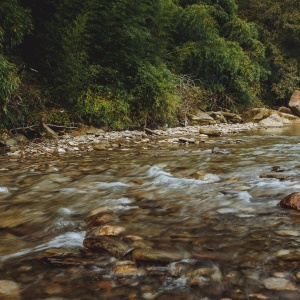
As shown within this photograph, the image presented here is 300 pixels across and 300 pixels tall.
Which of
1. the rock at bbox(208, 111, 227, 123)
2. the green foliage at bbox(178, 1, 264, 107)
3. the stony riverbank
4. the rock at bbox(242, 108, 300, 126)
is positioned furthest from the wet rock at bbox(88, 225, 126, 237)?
the rock at bbox(242, 108, 300, 126)

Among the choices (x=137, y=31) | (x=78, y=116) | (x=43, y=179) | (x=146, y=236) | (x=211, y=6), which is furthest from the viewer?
(x=211, y=6)

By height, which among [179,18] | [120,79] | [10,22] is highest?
[179,18]

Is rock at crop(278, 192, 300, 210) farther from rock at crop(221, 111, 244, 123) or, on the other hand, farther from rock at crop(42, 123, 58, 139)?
rock at crop(221, 111, 244, 123)

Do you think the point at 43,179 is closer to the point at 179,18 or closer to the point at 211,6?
the point at 179,18

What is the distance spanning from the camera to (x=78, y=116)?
26.6ft

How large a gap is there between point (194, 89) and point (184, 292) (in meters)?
12.0

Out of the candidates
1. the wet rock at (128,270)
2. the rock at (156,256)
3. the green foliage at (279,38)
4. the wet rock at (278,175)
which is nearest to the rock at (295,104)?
the green foliage at (279,38)

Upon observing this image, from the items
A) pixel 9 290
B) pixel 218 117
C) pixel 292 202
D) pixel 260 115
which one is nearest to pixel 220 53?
pixel 218 117

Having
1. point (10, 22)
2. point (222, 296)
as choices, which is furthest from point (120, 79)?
point (222, 296)

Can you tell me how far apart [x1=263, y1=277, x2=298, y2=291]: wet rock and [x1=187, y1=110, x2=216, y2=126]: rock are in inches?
438

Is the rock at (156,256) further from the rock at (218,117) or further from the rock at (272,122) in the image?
the rock at (272,122)

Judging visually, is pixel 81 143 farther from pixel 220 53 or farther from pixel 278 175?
pixel 220 53

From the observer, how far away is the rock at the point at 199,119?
1226cm

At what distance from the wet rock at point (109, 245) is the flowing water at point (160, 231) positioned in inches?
1.5
